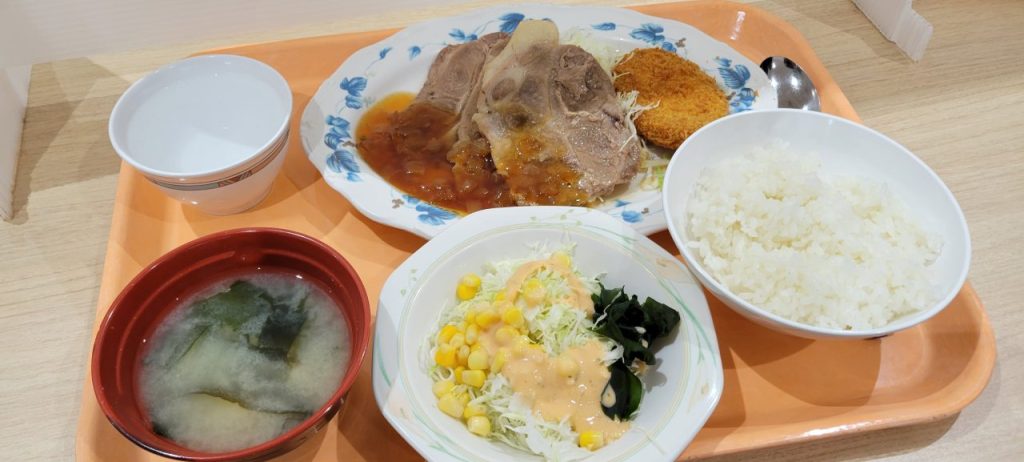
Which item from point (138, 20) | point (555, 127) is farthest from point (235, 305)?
point (138, 20)

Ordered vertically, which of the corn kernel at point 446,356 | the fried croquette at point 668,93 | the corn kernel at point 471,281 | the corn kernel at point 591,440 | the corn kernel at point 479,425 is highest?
the fried croquette at point 668,93

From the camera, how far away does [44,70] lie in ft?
9.78

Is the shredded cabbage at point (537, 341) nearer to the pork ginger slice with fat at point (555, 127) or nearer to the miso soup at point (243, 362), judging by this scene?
the miso soup at point (243, 362)

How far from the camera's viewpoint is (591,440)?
1604 millimetres

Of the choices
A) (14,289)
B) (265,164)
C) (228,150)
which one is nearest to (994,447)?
(265,164)

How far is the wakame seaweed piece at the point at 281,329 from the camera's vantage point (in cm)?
170

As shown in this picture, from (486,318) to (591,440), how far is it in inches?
16.6

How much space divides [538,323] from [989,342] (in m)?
1.40

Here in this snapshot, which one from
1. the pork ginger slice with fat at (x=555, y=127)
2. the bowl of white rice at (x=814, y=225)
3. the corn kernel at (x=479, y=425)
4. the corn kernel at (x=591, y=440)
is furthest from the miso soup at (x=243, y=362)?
the bowl of white rice at (x=814, y=225)

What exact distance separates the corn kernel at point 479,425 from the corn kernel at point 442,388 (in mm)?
104

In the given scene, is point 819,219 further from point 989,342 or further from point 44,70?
point 44,70

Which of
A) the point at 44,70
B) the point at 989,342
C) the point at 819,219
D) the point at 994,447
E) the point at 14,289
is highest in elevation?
the point at 819,219

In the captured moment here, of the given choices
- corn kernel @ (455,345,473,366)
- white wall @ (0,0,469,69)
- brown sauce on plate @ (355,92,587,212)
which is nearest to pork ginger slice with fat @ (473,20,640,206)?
brown sauce on plate @ (355,92,587,212)

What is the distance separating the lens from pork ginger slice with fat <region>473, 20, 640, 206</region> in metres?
2.39
